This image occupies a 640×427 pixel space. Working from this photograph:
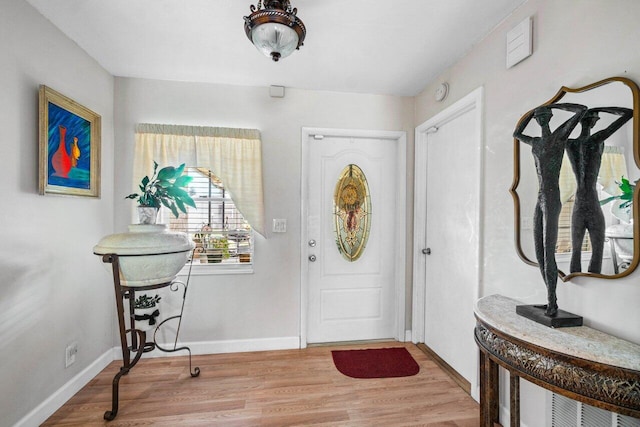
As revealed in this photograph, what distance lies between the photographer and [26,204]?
175 cm

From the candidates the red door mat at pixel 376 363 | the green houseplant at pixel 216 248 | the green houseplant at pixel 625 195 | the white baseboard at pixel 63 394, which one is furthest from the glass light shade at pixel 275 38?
the white baseboard at pixel 63 394

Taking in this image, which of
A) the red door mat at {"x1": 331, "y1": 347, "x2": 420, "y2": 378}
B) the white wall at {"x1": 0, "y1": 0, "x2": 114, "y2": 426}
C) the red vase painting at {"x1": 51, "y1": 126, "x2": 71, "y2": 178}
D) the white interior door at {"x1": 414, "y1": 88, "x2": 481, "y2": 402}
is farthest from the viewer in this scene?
the red door mat at {"x1": 331, "y1": 347, "x2": 420, "y2": 378}

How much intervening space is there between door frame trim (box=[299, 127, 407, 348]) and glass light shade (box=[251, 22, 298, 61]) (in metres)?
1.22

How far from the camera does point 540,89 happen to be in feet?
5.28

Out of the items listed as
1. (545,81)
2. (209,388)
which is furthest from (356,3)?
(209,388)

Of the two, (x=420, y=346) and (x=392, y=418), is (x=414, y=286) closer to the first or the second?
(x=420, y=346)

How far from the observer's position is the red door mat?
7.97 ft

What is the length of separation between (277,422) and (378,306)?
5.00ft

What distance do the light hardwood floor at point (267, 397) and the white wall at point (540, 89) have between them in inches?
25.5

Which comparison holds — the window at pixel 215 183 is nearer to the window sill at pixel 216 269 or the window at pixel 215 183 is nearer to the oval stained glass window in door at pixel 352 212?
the window sill at pixel 216 269

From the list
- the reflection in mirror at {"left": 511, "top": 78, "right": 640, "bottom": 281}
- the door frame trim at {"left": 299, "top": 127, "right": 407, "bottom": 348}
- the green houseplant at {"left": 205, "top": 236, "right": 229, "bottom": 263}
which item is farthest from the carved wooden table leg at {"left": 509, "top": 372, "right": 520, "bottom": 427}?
the green houseplant at {"left": 205, "top": 236, "right": 229, "bottom": 263}

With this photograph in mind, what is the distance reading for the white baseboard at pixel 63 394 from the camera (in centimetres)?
177

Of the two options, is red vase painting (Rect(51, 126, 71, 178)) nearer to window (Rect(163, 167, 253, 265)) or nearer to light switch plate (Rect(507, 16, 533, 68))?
window (Rect(163, 167, 253, 265))

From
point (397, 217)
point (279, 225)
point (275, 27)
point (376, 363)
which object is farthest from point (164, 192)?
point (376, 363)
